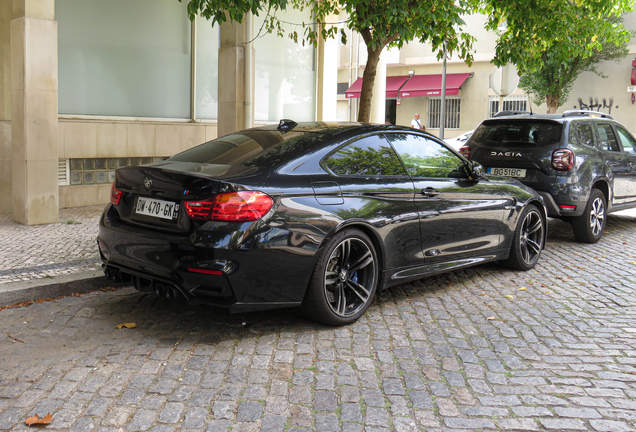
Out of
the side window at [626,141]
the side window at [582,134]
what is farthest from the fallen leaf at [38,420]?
the side window at [626,141]

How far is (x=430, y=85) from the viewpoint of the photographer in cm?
3491

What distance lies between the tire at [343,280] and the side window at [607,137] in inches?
224

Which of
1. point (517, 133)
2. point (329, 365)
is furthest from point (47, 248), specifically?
point (517, 133)

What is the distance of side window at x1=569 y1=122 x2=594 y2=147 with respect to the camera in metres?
8.35

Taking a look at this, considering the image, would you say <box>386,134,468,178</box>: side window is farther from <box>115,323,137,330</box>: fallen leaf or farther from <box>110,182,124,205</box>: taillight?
<box>115,323,137,330</box>: fallen leaf

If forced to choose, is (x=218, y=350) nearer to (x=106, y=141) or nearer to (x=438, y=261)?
(x=438, y=261)

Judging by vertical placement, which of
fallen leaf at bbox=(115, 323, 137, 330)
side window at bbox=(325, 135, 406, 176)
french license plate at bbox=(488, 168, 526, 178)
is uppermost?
side window at bbox=(325, 135, 406, 176)

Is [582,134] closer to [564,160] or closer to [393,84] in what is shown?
[564,160]

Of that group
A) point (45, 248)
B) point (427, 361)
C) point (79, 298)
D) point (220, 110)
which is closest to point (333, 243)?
point (427, 361)

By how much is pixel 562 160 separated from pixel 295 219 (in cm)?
510

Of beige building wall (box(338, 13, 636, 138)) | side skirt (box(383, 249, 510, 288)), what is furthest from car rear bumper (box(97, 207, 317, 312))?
beige building wall (box(338, 13, 636, 138))

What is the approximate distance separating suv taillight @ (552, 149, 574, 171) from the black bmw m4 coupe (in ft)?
9.09

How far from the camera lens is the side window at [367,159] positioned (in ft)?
15.6

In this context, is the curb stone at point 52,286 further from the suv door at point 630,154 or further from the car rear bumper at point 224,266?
the suv door at point 630,154
